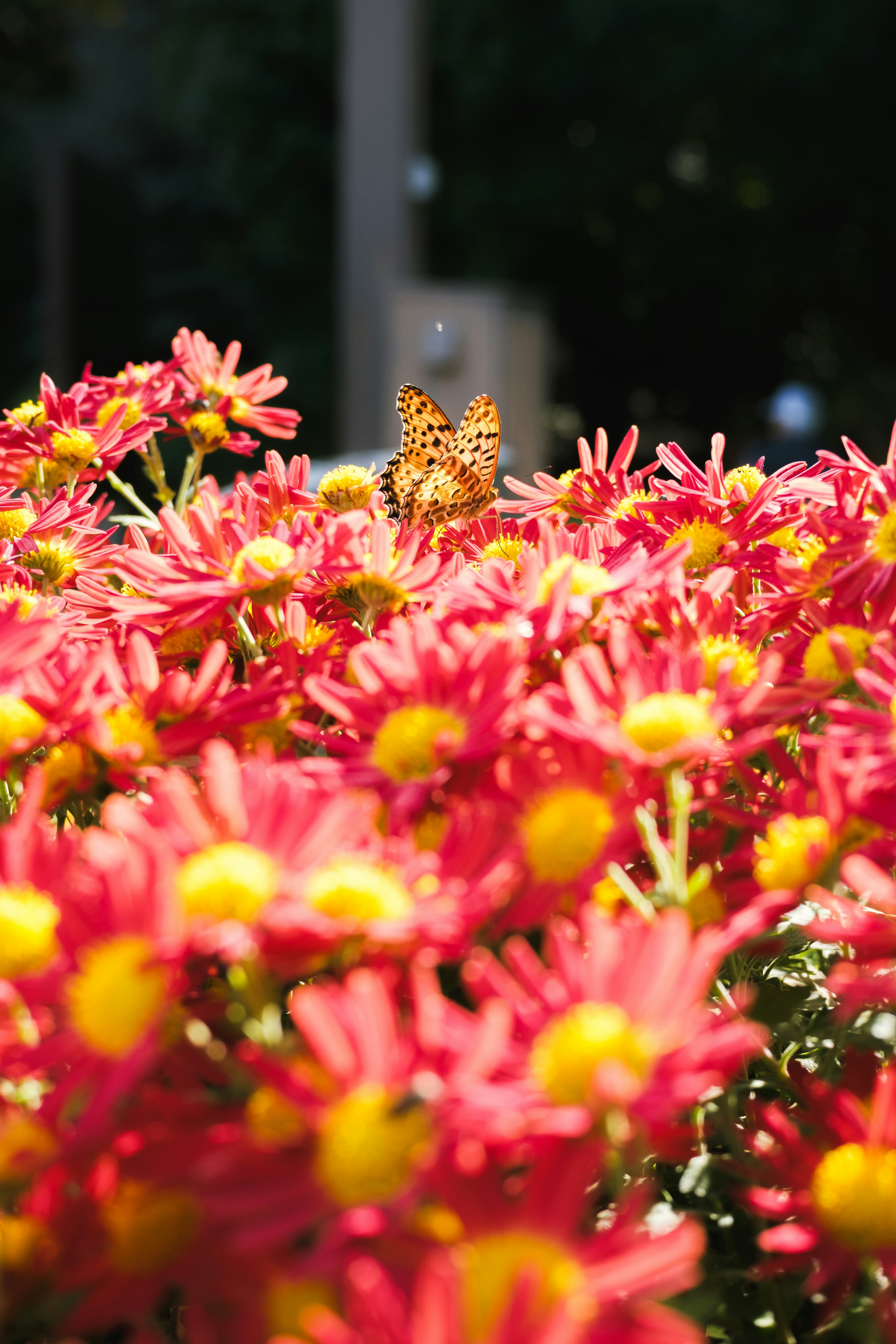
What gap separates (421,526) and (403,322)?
22.2 feet

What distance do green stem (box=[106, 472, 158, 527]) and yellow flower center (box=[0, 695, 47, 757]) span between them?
46 cm

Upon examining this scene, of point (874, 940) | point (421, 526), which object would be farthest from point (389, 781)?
point (421, 526)

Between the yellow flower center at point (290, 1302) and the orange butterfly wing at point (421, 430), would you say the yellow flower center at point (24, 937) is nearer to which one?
the yellow flower center at point (290, 1302)

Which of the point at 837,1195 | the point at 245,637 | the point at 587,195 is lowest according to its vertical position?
the point at 837,1195

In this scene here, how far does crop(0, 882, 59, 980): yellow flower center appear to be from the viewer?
467 millimetres

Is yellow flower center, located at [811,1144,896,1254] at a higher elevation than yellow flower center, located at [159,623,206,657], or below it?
below

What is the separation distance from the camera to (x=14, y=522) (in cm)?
98

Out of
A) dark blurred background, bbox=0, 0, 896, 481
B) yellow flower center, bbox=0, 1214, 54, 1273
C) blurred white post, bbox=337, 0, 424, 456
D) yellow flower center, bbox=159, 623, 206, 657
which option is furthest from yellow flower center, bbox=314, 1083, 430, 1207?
dark blurred background, bbox=0, 0, 896, 481

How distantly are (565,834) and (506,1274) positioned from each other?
0.18m

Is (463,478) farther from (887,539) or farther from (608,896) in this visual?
(608,896)

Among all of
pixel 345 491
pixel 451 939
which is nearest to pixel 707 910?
pixel 451 939

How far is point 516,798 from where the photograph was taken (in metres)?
0.56

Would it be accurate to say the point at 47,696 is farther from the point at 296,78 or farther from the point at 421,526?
the point at 296,78

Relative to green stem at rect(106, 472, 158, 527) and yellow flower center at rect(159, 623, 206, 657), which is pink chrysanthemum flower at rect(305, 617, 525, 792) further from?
green stem at rect(106, 472, 158, 527)
